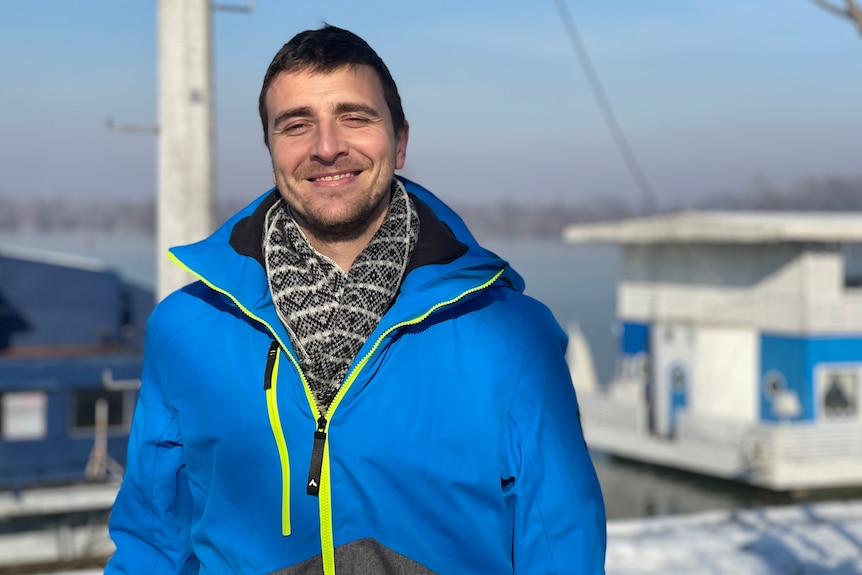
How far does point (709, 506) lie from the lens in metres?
18.0

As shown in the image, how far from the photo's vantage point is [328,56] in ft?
6.39

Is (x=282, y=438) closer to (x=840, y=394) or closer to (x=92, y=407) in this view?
(x=92, y=407)

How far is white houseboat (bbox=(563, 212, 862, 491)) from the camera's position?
18.4 metres

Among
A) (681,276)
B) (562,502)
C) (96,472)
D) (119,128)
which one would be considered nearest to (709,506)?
(681,276)

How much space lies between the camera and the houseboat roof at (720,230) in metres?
19.2

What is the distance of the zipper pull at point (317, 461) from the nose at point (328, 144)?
51cm

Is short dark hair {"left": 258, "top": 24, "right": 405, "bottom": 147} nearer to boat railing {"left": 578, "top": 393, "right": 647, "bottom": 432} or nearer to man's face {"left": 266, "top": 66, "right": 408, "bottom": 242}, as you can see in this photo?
man's face {"left": 266, "top": 66, "right": 408, "bottom": 242}

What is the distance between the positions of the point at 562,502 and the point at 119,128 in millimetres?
4147

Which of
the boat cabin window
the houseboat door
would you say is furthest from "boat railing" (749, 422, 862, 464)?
the houseboat door

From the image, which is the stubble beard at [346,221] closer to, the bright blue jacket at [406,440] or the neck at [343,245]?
the neck at [343,245]

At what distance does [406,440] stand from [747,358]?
2022 cm

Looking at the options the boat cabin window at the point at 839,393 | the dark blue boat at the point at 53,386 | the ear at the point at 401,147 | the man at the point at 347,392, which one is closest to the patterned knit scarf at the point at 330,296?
the man at the point at 347,392

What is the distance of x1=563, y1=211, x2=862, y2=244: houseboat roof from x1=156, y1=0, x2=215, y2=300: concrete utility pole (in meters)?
16.4

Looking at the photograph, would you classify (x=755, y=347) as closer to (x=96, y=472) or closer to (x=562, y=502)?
(x=96, y=472)
